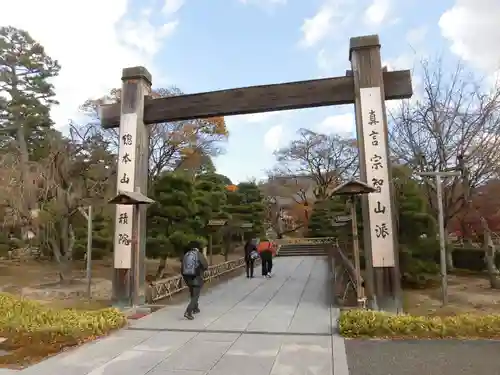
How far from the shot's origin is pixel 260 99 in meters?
9.35

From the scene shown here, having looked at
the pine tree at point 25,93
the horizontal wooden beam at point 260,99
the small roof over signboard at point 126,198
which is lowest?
the small roof over signboard at point 126,198

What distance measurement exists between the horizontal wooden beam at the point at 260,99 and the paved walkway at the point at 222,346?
4.57 meters

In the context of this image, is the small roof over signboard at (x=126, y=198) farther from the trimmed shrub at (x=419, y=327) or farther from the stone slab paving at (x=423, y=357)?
the stone slab paving at (x=423, y=357)

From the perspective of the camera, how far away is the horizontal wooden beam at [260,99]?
28.8 ft

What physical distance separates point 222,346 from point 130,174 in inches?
203

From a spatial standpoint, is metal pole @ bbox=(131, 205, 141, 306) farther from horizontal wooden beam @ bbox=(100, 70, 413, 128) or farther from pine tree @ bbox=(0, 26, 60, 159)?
pine tree @ bbox=(0, 26, 60, 159)

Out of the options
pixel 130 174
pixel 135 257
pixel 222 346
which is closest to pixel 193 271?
pixel 135 257

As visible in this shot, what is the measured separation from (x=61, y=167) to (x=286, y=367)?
43.0 ft

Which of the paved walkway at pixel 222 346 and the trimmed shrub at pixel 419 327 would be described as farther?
the trimmed shrub at pixel 419 327

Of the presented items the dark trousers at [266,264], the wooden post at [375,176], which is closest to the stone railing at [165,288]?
the dark trousers at [266,264]

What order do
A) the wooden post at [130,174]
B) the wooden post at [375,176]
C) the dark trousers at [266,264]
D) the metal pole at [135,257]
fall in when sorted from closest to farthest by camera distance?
the wooden post at [375,176], the metal pole at [135,257], the wooden post at [130,174], the dark trousers at [266,264]

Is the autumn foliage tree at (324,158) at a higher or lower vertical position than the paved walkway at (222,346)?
higher

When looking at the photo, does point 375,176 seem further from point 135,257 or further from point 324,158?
point 324,158

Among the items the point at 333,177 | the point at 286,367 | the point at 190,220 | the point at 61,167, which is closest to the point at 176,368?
the point at 286,367
